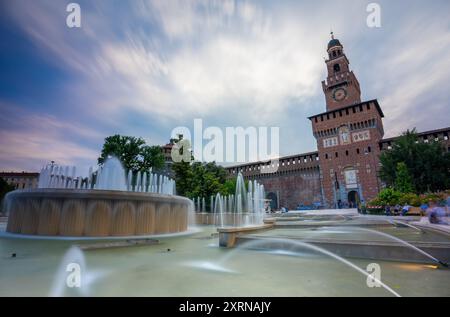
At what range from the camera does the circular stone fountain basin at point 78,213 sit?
6801 millimetres

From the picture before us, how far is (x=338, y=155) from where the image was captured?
3859 cm

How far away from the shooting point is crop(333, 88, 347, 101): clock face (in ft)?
136

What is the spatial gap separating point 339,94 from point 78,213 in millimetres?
45590

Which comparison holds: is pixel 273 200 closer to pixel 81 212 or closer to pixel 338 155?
pixel 338 155

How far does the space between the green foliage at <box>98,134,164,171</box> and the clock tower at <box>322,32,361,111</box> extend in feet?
108

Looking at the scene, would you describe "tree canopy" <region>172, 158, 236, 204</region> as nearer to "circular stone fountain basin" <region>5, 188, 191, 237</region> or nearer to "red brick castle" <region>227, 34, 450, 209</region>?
"circular stone fountain basin" <region>5, 188, 191, 237</region>

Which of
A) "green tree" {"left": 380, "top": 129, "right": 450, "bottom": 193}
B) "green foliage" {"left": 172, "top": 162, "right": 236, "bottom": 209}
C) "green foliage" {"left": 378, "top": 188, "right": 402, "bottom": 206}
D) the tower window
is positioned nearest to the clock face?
the tower window

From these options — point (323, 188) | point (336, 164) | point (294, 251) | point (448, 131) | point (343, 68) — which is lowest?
point (294, 251)

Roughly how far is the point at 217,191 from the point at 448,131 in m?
34.3

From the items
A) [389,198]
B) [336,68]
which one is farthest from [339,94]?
[389,198]
